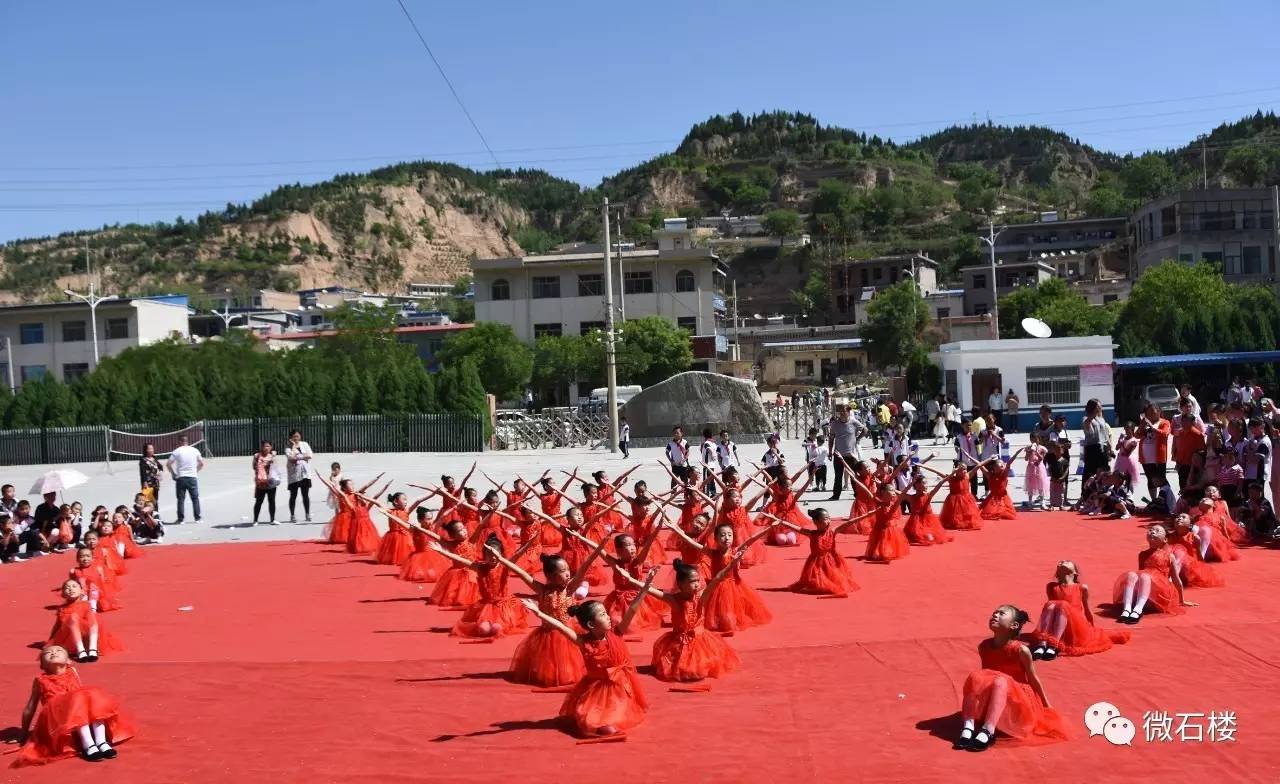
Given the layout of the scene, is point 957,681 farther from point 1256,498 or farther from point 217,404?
point 217,404

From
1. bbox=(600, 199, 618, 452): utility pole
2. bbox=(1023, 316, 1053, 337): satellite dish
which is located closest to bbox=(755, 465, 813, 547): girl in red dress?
bbox=(600, 199, 618, 452): utility pole

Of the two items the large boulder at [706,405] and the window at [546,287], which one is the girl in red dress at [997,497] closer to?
the large boulder at [706,405]

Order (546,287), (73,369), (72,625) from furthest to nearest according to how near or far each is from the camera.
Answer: (546,287)
(73,369)
(72,625)

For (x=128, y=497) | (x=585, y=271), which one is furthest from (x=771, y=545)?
(x=585, y=271)

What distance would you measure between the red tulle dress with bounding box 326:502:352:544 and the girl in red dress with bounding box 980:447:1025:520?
33.8ft

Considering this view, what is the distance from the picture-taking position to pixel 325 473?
3050 cm

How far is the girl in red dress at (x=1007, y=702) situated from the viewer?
24.0ft

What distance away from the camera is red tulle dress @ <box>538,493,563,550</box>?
51.5 ft

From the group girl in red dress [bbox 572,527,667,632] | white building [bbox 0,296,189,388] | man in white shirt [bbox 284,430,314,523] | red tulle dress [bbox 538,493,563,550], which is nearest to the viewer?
girl in red dress [bbox 572,527,667,632]

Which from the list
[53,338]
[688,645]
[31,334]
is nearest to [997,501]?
[688,645]

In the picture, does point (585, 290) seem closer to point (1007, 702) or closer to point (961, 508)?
point (961, 508)

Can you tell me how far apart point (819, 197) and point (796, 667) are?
499 ft

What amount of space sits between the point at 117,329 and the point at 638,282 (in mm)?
29578

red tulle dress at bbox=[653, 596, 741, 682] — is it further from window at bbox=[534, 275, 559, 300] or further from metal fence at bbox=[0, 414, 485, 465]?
window at bbox=[534, 275, 559, 300]
